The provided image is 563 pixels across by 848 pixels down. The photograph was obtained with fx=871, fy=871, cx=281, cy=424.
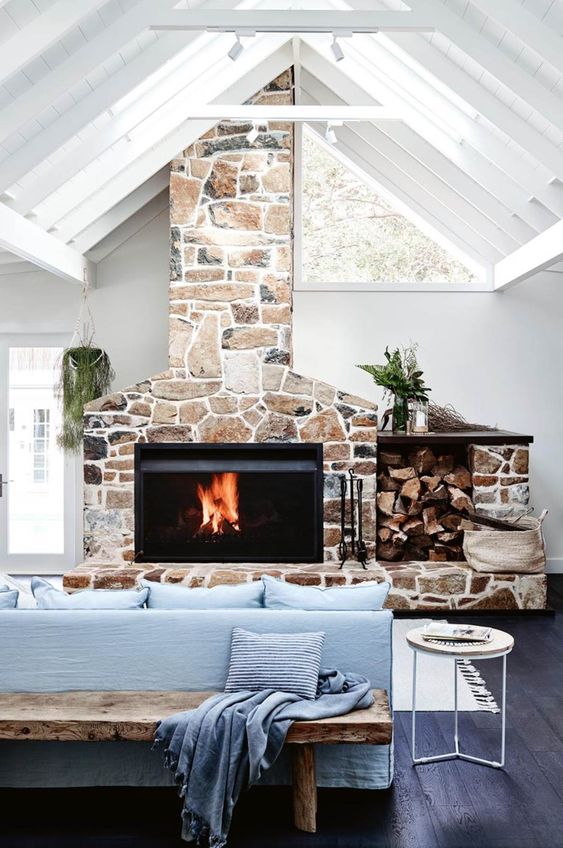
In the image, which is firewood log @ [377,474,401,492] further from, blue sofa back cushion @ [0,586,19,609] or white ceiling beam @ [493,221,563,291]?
blue sofa back cushion @ [0,586,19,609]

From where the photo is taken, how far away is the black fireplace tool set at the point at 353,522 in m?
6.79

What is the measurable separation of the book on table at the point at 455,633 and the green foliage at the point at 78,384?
427cm

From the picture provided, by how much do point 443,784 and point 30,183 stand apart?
14.0ft

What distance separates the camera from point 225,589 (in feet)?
13.1

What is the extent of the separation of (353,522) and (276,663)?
348 cm

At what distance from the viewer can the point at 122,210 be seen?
24.5 ft

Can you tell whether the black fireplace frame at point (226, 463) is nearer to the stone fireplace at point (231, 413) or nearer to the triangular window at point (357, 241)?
the stone fireplace at point (231, 413)

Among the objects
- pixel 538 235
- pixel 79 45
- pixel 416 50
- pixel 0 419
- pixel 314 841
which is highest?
pixel 416 50

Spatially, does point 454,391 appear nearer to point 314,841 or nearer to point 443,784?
point 443,784

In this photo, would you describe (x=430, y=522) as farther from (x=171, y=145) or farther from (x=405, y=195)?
(x=171, y=145)

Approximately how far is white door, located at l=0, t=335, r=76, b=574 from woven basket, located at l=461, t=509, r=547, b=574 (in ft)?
12.1

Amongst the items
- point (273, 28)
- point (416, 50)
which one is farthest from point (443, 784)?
point (416, 50)

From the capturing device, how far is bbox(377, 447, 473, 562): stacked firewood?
7164mm

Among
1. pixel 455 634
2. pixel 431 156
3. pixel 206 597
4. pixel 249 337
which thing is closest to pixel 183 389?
pixel 249 337
